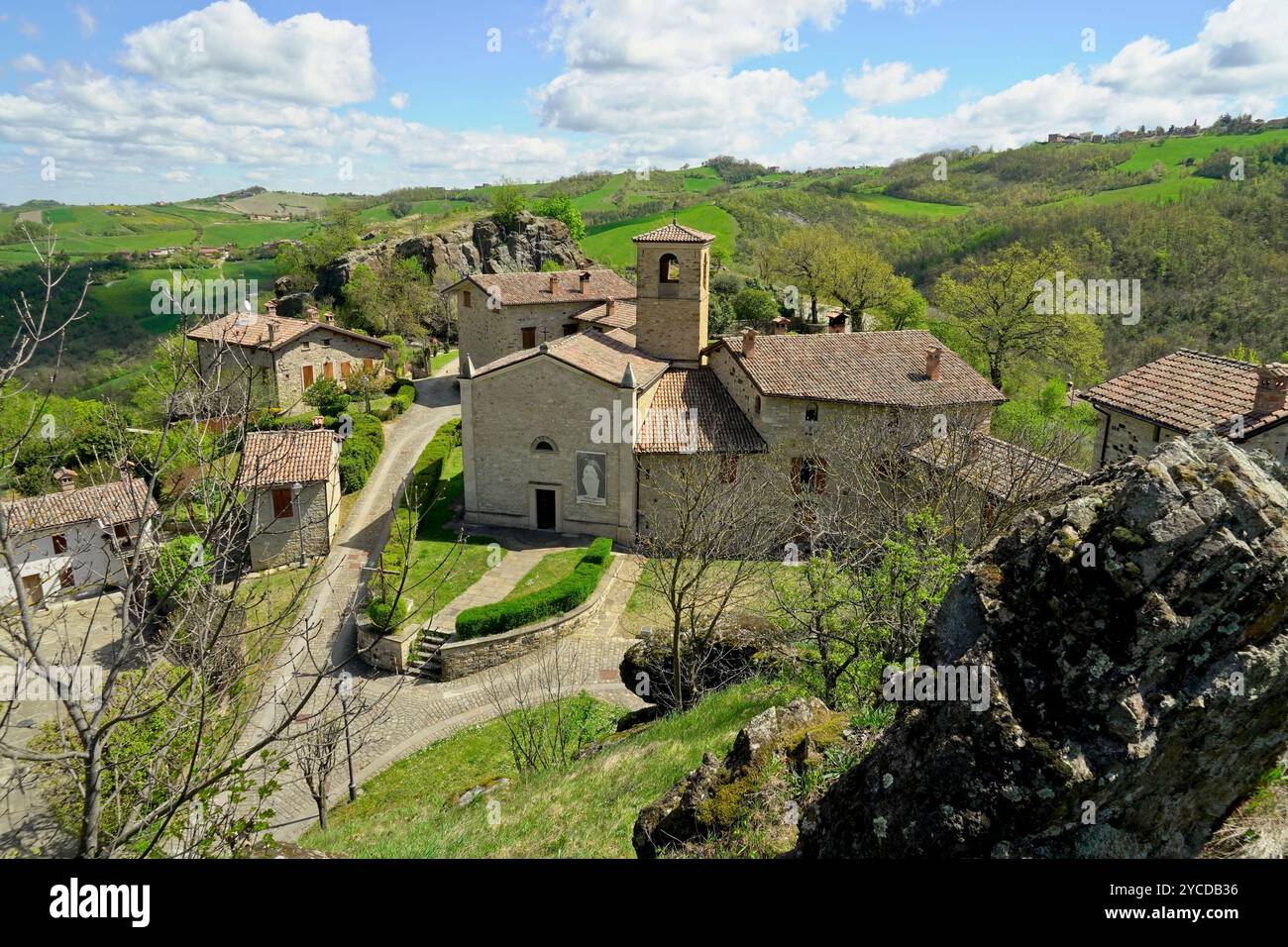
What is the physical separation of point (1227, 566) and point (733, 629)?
14784 mm

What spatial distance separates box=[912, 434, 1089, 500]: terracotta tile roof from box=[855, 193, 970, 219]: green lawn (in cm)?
8540

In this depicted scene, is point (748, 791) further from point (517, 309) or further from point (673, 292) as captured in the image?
point (517, 309)

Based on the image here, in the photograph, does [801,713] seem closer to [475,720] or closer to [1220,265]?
[475,720]

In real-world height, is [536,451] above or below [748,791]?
below

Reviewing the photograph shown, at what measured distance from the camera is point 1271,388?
16.9 metres

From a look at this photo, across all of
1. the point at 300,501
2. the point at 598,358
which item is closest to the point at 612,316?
the point at 598,358

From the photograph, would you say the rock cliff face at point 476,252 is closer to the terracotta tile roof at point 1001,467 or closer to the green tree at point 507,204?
the green tree at point 507,204

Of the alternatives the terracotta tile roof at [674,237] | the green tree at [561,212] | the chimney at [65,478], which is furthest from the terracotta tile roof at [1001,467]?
the green tree at [561,212]

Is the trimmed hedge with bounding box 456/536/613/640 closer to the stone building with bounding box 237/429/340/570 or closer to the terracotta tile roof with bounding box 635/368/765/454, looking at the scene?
the terracotta tile roof with bounding box 635/368/765/454

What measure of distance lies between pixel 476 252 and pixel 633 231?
3060 centimetres

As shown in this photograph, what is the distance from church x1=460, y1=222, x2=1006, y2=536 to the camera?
2820cm

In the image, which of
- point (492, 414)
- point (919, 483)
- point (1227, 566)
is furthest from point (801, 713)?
point (492, 414)

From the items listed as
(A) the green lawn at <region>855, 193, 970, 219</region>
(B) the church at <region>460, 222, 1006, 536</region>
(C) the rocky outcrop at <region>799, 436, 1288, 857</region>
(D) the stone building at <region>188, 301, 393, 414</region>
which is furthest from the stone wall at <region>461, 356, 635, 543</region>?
(A) the green lawn at <region>855, 193, 970, 219</region>
